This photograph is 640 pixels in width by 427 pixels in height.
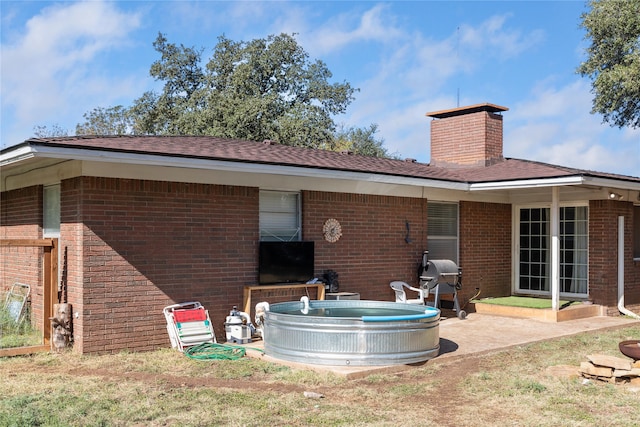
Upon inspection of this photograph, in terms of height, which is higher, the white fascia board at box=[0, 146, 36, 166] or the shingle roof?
the shingle roof

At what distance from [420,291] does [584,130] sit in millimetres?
18238

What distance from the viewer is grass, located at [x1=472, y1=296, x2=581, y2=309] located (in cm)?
1264

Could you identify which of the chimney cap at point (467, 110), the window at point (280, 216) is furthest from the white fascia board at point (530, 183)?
the window at point (280, 216)

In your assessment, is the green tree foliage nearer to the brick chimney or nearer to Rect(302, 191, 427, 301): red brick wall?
the brick chimney

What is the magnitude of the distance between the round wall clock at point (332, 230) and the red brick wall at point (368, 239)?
7 centimetres

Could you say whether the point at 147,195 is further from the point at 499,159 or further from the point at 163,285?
the point at 499,159

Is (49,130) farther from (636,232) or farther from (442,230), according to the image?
(636,232)

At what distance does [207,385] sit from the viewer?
694 centimetres

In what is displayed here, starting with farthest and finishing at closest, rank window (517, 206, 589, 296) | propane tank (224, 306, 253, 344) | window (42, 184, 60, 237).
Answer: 1. window (517, 206, 589, 296)
2. window (42, 184, 60, 237)
3. propane tank (224, 306, 253, 344)

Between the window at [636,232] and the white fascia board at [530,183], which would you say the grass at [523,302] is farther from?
the white fascia board at [530,183]

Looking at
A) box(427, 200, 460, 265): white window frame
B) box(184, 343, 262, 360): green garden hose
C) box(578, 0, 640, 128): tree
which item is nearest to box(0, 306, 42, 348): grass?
box(184, 343, 262, 360): green garden hose

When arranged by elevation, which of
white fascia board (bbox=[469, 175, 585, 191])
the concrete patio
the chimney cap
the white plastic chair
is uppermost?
the chimney cap

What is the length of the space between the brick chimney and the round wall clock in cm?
576

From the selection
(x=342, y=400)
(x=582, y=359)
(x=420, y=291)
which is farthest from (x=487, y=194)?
(x=342, y=400)
